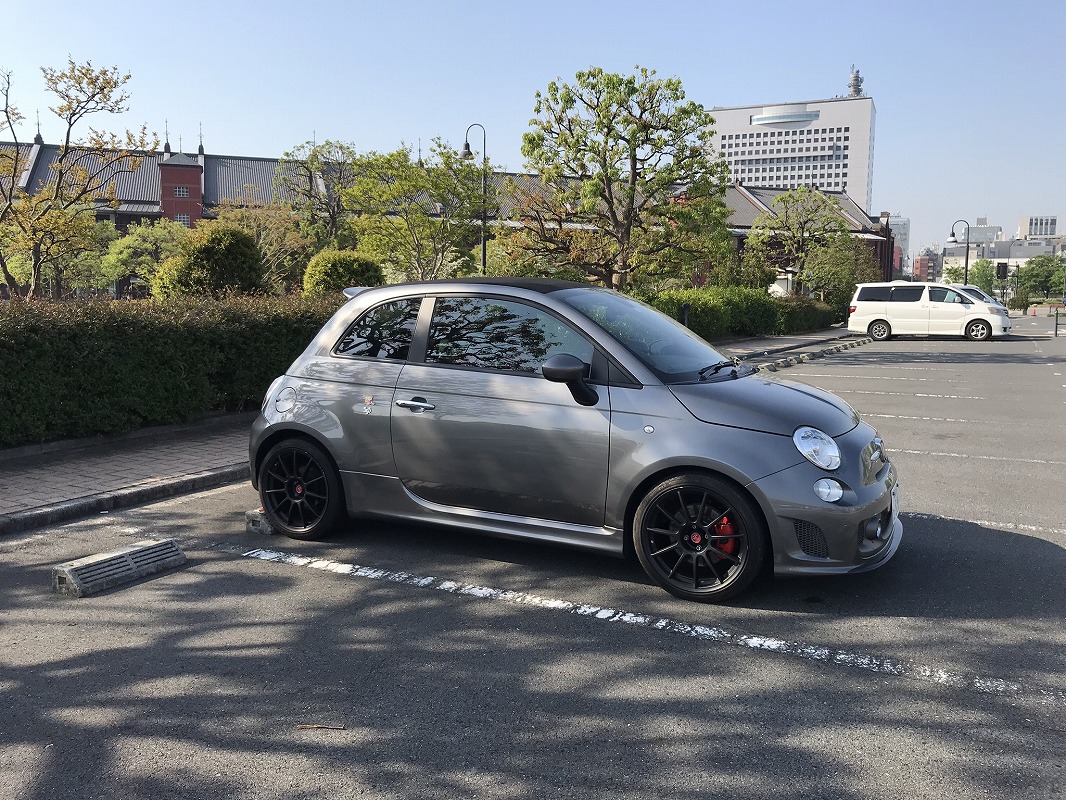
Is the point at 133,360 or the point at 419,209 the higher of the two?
the point at 419,209

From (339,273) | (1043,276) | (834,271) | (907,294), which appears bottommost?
(339,273)

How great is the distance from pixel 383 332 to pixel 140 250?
50.0 meters

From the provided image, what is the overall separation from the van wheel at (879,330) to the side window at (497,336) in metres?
28.3

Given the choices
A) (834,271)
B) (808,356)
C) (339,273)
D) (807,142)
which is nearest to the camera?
(339,273)

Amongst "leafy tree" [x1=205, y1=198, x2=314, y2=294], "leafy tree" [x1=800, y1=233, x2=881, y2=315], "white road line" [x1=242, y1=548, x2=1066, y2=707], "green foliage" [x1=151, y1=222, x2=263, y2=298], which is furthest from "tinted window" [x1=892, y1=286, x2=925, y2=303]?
"white road line" [x1=242, y1=548, x2=1066, y2=707]

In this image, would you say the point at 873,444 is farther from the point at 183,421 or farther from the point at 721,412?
the point at 183,421

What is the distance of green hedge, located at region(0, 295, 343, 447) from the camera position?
7570mm

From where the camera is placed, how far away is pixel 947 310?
29.7 metres

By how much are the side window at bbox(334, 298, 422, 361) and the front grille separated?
2.44 m

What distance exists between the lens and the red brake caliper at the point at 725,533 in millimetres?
4410

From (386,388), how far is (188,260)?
1050cm

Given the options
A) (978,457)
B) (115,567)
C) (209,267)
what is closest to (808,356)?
(978,457)

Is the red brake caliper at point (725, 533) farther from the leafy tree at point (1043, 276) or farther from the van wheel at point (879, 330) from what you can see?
the leafy tree at point (1043, 276)

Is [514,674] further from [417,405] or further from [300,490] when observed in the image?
[300,490]
